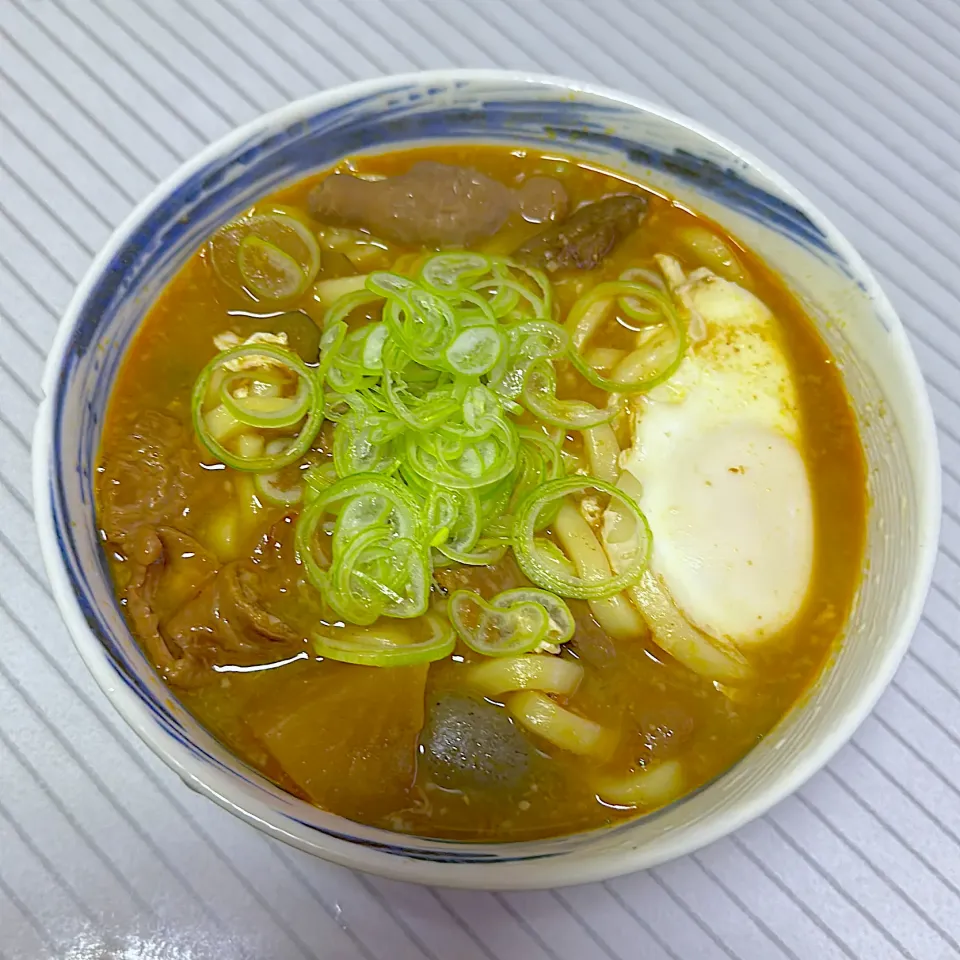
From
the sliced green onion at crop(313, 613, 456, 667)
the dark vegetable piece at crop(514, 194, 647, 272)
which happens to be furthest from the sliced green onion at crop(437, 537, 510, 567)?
the dark vegetable piece at crop(514, 194, 647, 272)

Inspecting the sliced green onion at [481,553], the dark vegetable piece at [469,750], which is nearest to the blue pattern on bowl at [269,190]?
the dark vegetable piece at [469,750]

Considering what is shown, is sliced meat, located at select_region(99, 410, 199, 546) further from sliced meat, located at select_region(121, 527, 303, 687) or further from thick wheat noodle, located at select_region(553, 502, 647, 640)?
thick wheat noodle, located at select_region(553, 502, 647, 640)

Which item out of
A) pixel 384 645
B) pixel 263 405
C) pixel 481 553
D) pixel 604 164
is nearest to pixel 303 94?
pixel 604 164

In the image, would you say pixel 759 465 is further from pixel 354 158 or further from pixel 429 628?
pixel 354 158

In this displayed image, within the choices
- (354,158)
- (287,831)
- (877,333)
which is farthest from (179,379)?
(877,333)

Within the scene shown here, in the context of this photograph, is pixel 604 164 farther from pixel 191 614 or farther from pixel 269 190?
pixel 191 614

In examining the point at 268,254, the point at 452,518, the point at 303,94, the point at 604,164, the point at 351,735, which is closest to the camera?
the point at 351,735
